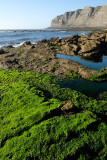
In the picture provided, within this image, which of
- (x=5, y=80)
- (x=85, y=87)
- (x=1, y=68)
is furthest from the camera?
(x=1, y=68)

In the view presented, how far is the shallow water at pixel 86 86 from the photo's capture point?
10.6 meters

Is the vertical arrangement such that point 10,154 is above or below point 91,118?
below

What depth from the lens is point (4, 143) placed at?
598 centimetres

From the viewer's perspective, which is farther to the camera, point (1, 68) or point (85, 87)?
point (1, 68)

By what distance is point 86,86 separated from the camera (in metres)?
11.7

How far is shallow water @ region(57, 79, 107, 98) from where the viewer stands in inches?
→ 418

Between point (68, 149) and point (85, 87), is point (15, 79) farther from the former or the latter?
point (68, 149)

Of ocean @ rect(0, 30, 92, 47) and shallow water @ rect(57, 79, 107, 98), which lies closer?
shallow water @ rect(57, 79, 107, 98)

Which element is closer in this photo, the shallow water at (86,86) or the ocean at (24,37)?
the shallow water at (86,86)

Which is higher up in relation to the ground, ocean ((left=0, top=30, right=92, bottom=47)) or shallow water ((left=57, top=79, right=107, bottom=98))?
ocean ((left=0, top=30, right=92, bottom=47))

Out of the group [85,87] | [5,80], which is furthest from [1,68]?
[85,87]

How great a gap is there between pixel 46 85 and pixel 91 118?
605 cm

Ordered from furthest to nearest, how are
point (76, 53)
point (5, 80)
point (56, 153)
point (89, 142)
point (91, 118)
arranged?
point (76, 53) < point (5, 80) < point (91, 118) < point (89, 142) < point (56, 153)

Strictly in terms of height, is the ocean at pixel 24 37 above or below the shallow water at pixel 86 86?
above
